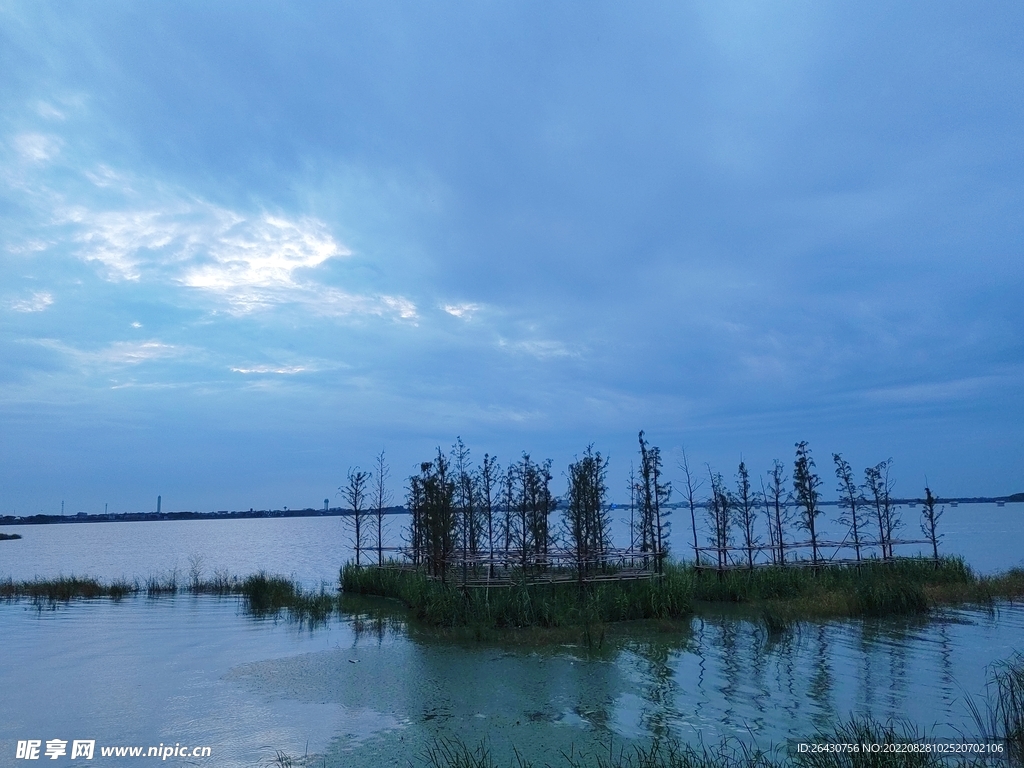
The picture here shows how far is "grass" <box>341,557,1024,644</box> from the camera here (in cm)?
1502

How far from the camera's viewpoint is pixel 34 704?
10.0 metres

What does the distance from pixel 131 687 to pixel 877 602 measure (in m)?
16.0

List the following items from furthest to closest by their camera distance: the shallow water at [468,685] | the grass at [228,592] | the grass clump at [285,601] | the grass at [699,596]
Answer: the grass at [228,592] < the grass clump at [285,601] < the grass at [699,596] < the shallow water at [468,685]

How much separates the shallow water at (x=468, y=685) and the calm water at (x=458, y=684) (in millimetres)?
41

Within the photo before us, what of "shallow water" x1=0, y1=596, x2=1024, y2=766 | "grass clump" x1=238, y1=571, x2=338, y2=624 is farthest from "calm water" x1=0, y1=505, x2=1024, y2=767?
"grass clump" x1=238, y1=571, x2=338, y2=624

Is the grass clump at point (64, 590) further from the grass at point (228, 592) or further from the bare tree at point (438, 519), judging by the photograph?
the bare tree at point (438, 519)

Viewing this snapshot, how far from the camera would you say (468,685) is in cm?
1062

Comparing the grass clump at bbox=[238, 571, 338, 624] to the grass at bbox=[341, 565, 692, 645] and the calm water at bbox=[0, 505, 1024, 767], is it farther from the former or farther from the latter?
→ the grass at bbox=[341, 565, 692, 645]

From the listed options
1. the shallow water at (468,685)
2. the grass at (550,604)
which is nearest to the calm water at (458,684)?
the shallow water at (468,685)

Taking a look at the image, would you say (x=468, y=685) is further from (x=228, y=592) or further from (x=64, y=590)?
(x=64, y=590)

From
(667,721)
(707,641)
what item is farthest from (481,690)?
(707,641)

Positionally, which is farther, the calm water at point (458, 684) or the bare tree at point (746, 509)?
the bare tree at point (746, 509)

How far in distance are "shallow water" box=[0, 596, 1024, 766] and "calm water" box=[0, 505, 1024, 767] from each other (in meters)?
0.04

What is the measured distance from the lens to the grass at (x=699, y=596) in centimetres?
1502
